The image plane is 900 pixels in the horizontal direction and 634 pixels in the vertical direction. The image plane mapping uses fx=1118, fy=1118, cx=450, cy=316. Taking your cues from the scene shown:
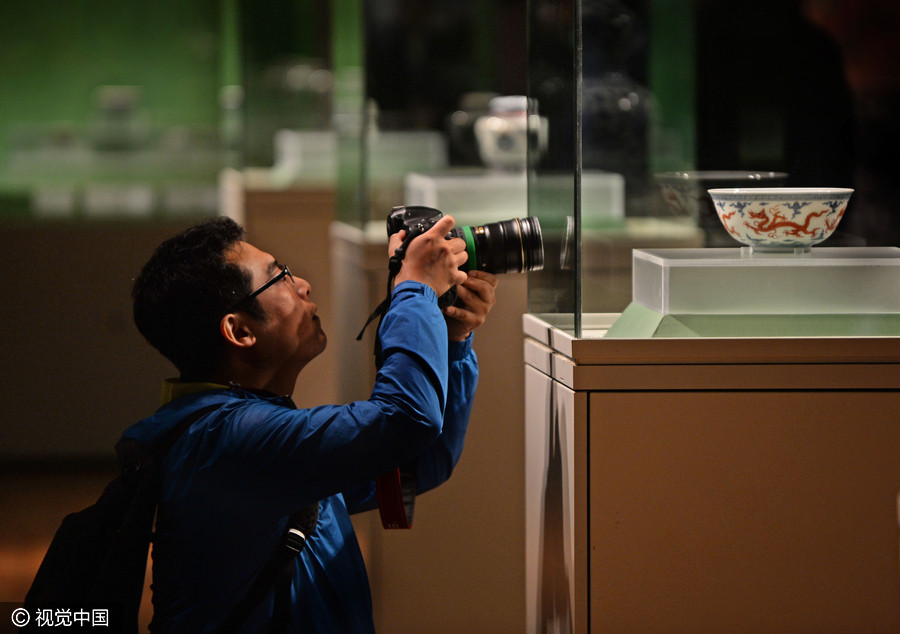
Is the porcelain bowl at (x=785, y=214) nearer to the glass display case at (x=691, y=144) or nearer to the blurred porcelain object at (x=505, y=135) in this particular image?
the glass display case at (x=691, y=144)

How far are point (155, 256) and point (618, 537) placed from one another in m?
0.56

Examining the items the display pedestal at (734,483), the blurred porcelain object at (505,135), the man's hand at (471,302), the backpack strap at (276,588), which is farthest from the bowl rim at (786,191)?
the blurred porcelain object at (505,135)

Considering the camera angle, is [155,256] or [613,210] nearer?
[155,256]

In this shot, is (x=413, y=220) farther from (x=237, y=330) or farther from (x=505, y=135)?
(x=505, y=135)

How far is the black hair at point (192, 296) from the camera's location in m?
1.16

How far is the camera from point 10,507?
3223mm

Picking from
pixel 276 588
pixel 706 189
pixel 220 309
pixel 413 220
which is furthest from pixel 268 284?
pixel 706 189

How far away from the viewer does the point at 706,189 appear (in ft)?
4.06

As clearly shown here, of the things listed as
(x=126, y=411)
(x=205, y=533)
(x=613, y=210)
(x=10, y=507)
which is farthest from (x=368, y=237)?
(x=10, y=507)

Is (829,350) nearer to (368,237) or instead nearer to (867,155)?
(867,155)

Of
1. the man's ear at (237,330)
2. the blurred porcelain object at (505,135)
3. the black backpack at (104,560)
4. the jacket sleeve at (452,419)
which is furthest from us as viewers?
the blurred porcelain object at (505,135)

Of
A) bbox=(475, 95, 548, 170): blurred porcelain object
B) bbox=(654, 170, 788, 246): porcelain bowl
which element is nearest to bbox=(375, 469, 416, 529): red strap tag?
bbox=(654, 170, 788, 246): porcelain bowl

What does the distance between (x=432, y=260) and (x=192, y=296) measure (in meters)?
0.25

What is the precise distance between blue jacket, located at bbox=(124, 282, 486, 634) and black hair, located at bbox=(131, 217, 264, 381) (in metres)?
0.05
